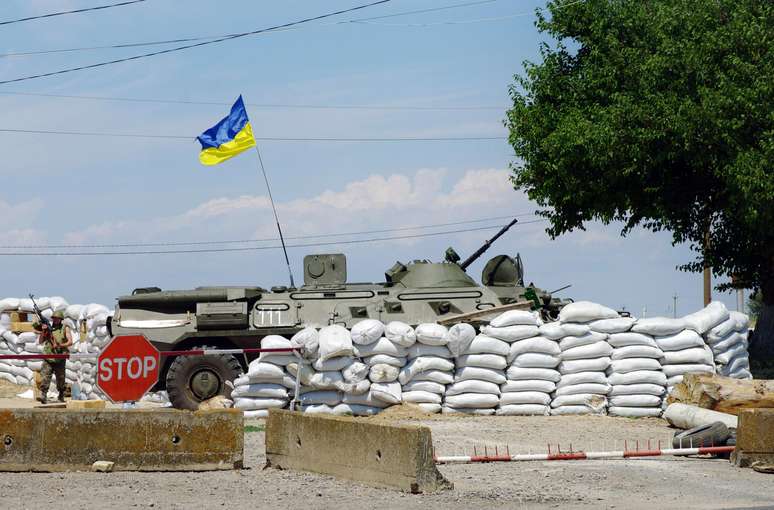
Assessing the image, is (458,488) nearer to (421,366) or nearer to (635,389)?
(421,366)

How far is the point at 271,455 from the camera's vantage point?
1150cm

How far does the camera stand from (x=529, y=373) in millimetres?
17328

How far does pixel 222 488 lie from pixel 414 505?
1.81 metres

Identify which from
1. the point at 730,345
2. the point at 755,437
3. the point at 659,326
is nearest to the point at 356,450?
the point at 755,437

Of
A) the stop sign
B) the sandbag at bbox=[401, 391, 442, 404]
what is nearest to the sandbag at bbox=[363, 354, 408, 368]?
the sandbag at bbox=[401, 391, 442, 404]

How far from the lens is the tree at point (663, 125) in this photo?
25547 millimetres

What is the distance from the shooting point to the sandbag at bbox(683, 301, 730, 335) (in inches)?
706

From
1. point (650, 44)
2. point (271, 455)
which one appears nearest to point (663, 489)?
point (271, 455)

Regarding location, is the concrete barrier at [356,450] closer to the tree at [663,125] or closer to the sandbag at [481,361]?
the sandbag at [481,361]

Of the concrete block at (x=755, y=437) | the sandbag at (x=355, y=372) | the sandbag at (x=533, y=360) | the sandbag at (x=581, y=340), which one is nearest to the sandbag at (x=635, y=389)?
the sandbag at (x=581, y=340)

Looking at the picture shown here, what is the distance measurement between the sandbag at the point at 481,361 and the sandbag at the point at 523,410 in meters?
0.60

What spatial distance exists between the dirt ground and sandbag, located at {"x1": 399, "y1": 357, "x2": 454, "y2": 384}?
4444mm

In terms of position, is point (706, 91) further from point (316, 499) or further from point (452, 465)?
point (316, 499)

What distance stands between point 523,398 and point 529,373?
361 millimetres
